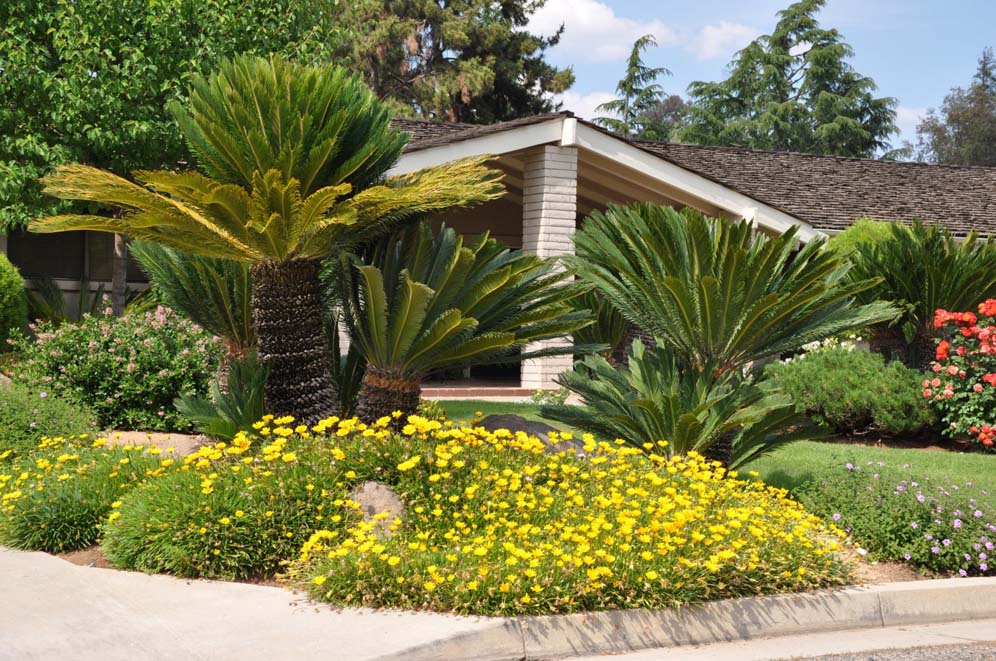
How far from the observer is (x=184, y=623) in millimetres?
4910

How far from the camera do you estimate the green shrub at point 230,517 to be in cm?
579

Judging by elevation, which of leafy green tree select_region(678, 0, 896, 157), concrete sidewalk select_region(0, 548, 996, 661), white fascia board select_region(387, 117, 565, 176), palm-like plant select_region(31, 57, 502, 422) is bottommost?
concrete sidewalk select_region(0, 548, 996, 661)

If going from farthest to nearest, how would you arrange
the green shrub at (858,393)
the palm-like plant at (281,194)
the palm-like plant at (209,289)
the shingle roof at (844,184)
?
the shingle roof at (844,184), the green shrub at (858,393), the palm-like plant at (209,289), the palm-like plant at (281,194)

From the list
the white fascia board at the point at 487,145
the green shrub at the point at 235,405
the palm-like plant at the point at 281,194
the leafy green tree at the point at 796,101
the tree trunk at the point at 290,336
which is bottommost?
the green shrub at the point at 235,405

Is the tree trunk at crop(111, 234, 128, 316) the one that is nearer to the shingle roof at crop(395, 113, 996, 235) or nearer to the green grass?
the shingle roof at crop(395, 113, 996, 235)

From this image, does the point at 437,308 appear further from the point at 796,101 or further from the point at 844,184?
the point at 796,101

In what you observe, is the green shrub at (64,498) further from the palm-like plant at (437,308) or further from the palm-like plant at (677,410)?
the palm-like plant at (677,410)

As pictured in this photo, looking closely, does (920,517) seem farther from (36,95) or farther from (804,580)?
(36,95)

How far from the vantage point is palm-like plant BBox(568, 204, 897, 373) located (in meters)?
7.49

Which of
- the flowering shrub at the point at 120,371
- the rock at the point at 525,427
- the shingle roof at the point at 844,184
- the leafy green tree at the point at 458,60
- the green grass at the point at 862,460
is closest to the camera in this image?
the rock at the point at 525,427

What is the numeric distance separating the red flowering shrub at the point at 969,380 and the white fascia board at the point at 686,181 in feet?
13.7

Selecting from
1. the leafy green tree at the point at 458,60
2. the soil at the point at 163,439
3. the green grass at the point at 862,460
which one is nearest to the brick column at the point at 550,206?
the green grass at the point at 862,460

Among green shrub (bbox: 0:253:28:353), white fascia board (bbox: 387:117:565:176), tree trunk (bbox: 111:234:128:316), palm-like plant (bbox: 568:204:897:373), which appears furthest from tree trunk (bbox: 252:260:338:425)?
tree trunk (bbox: 111:234:128:316)

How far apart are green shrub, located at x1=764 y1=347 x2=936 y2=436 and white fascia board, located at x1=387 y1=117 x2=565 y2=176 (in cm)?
516
